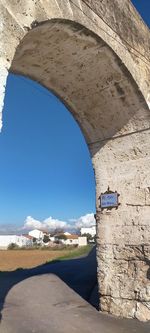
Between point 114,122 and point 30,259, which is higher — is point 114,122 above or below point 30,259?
above

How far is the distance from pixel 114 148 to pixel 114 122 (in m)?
0.38

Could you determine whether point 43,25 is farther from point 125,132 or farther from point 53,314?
point 53,314

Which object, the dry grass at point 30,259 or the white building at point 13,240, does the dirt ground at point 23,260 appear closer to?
the dry grass at point 30,259

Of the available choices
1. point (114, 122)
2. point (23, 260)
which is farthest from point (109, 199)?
point (23, 260)

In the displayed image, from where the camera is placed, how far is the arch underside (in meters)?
4.57

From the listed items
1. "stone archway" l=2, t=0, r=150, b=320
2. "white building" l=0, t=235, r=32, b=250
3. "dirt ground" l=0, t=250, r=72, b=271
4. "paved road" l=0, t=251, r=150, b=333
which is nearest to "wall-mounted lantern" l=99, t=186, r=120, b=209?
"stone archway" l=2, t=0, r=150, b=320

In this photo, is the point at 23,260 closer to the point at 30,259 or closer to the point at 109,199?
the point at 30,259

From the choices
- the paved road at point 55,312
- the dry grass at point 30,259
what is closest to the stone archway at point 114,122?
the paved road at point 55,312

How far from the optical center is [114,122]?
5180 mm

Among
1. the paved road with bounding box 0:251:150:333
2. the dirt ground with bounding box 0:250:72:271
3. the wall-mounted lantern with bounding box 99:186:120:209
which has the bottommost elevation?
the dirt ground with bounding box 0:250:72:271

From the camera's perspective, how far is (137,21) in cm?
515

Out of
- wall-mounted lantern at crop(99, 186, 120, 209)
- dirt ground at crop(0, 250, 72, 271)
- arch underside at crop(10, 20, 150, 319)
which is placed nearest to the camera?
arch underside at crop(10, 20, 150, 319)

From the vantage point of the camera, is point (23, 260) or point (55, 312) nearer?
point (55, 312)

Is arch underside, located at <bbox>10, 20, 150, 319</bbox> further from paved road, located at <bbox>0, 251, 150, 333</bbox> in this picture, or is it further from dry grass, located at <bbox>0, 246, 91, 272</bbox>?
dry grass, located at <bbox>0, 246, 91, 272</bbox>
